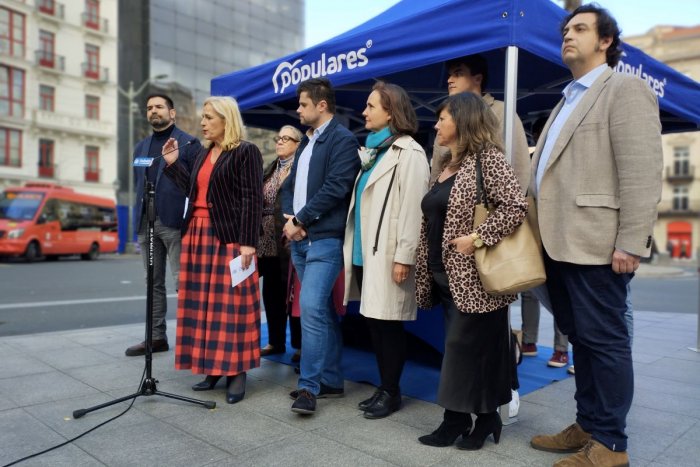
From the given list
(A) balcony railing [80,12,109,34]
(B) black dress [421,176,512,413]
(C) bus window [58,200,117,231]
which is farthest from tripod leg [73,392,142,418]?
(A) balcony railing [80,12,109,34]

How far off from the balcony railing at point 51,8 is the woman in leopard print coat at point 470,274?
3841 centimetres

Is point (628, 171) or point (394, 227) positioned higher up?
point (628, 171)

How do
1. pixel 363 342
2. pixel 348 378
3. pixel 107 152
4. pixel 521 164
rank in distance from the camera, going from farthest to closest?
1. pixel 107 152
2. pixel 363 342
3. pixel 348 378
4. pixel 521 164

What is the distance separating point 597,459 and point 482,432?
557mm

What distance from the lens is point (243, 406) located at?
11.4ft

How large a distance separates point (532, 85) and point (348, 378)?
10.5 ft

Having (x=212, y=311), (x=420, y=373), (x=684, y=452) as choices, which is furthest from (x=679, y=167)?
(x=212, y=311)

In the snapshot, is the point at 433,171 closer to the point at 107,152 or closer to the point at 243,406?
the point at 243,406

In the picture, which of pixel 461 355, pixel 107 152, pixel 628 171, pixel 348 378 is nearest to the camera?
pixel 628 171

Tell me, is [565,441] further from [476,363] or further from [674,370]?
[674,370]

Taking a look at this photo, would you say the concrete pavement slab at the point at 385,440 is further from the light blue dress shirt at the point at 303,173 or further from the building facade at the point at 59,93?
the building facade at the point at 59,93

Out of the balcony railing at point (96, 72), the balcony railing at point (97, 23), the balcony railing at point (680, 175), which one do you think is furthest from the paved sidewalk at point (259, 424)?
the balcony railing at point (680, 175)

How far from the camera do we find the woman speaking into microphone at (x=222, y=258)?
3.60 meters

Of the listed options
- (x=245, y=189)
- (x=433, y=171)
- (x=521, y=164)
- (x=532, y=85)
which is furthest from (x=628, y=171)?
(x=532, y=85)
